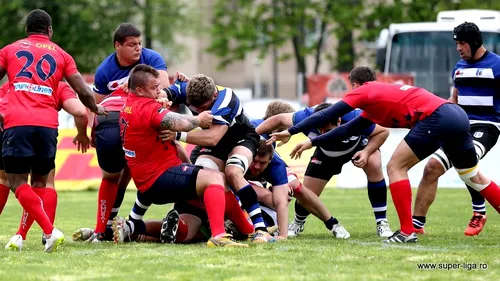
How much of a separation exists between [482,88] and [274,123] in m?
2.41

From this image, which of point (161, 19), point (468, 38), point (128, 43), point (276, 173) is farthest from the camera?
A: point (161, 19)

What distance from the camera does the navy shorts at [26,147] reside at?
30.2ft

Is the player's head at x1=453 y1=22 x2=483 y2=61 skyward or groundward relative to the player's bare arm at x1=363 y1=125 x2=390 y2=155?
skyward

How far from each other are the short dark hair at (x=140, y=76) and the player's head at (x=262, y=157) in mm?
1530

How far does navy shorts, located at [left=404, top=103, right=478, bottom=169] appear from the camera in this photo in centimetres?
943

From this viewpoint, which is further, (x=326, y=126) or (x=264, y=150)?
(x=326, y=126)

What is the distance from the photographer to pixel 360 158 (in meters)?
10.3

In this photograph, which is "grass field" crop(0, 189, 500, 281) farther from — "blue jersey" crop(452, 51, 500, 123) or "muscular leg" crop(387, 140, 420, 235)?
"blue jersey" crop(452, 51, 500, 123)

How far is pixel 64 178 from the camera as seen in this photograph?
1925cm

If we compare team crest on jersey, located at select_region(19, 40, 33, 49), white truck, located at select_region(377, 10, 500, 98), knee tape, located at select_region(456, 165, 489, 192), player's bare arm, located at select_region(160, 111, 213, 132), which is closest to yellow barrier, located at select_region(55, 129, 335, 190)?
white truck, located at select_region(377, 10, 500, 98)

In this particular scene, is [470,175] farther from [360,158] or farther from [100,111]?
[100,111]

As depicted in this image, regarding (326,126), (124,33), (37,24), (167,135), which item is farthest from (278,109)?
(37,24)

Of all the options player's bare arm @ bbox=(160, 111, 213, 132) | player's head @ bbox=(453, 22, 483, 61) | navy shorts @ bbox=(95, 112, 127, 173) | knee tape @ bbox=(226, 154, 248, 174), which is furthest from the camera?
player's head @ bbox=(453, 22, 483, 61)

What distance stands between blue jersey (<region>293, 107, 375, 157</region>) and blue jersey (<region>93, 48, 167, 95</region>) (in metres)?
1.54
